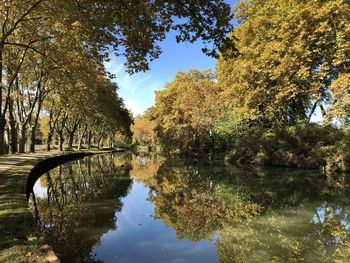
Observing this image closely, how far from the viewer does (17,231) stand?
735 centimetres

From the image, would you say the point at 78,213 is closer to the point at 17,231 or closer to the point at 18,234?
the point at 17,231

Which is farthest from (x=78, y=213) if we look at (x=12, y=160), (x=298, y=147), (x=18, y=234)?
(x=298, y=147)

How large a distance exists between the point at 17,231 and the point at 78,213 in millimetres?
4274

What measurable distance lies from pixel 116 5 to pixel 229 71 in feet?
93.2

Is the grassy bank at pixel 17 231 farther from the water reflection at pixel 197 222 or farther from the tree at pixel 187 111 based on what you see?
the tree at pixel 187 111

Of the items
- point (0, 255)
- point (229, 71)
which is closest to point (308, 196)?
point (0, 255)

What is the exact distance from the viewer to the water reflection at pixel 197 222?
25.9 feet

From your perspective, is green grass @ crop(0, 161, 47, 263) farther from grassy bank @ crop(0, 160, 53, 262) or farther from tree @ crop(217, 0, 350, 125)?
tree @ crop(217, 0, 350, 125)

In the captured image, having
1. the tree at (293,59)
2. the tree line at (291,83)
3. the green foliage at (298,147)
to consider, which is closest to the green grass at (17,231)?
the tree at (293,59)

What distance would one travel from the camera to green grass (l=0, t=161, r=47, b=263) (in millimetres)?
5910

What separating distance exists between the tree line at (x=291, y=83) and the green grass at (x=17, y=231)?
18.8 m

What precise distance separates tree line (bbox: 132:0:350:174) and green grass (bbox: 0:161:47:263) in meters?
18.8

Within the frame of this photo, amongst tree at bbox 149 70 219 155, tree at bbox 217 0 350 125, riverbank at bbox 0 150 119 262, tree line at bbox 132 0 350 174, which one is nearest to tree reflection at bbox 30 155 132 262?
riverbank at bbox 0 150 119 262

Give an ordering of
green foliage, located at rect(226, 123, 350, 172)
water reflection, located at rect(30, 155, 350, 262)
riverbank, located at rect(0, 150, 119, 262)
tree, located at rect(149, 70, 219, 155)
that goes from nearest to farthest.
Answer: riverbank, located at rect(0, 150, 119, 262)
water reflection, located at rect(30, 155, 350, 262)
green foliage, located at rect(226, 123, 350, 172)
tree, located at rect(149, 70, 219, 155)
